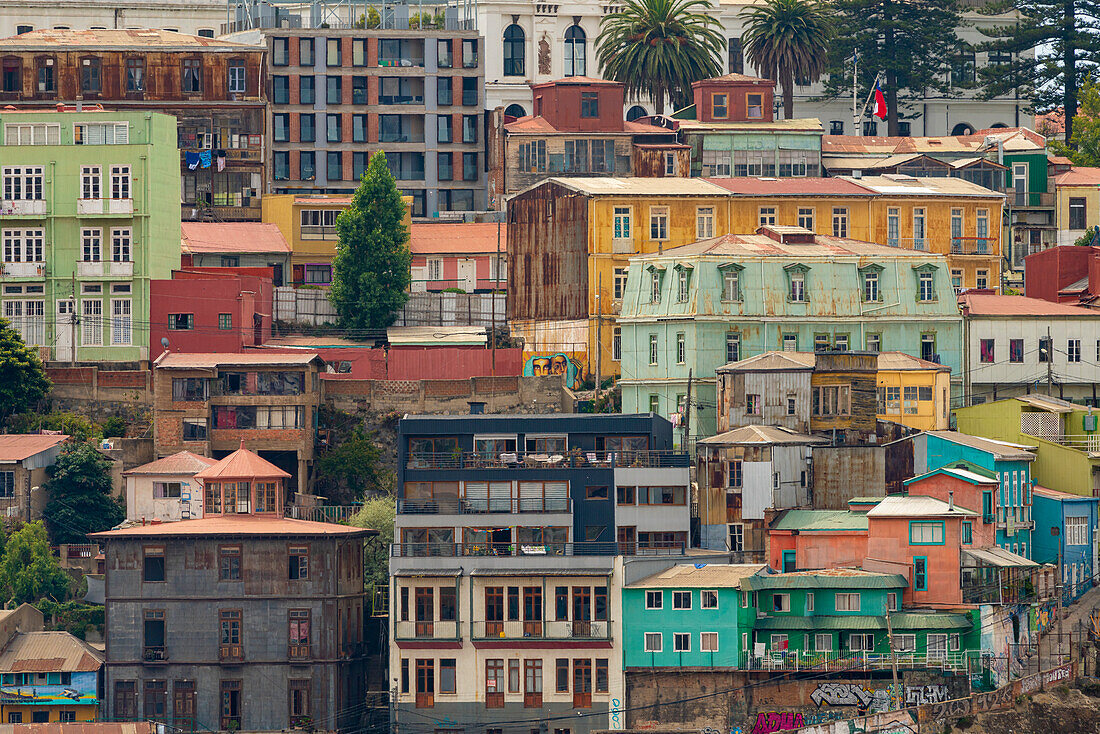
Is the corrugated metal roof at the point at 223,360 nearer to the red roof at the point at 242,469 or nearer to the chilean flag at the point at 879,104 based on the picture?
the red roof at the point at 242,469

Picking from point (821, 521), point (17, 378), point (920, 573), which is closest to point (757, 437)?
point (821, 521)

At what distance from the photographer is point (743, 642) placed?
93.9 metres

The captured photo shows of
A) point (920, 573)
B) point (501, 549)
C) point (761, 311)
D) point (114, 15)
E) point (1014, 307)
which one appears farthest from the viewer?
point (114, 15)

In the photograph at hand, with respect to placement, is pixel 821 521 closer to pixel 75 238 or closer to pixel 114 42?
pixel 75 238

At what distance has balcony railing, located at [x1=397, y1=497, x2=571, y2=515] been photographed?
97.6 m

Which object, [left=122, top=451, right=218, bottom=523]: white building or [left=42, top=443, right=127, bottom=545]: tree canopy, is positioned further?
[left=42, top=443, right=127, bottom=545]: tree canopy

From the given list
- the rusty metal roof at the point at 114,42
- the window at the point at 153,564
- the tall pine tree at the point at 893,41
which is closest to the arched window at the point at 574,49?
the tall pine tree at the point at 893,41

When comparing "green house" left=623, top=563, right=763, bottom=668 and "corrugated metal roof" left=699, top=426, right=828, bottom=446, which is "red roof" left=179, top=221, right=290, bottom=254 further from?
"green house" left=623, top=563, right=763, bottom=668

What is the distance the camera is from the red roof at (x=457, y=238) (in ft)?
440

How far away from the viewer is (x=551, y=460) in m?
99.2

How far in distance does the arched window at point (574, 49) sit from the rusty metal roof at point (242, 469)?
203 ft

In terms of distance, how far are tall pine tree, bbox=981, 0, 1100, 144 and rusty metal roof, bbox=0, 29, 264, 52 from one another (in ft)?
155

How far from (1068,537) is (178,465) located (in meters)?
38.6

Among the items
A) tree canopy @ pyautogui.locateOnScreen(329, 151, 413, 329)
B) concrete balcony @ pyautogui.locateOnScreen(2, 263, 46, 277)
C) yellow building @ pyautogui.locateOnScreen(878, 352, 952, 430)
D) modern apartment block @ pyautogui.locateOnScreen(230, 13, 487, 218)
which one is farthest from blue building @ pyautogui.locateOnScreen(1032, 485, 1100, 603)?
modern apartment block @ pyautogui.locateOnScreen(230, 13, 487, 218)
